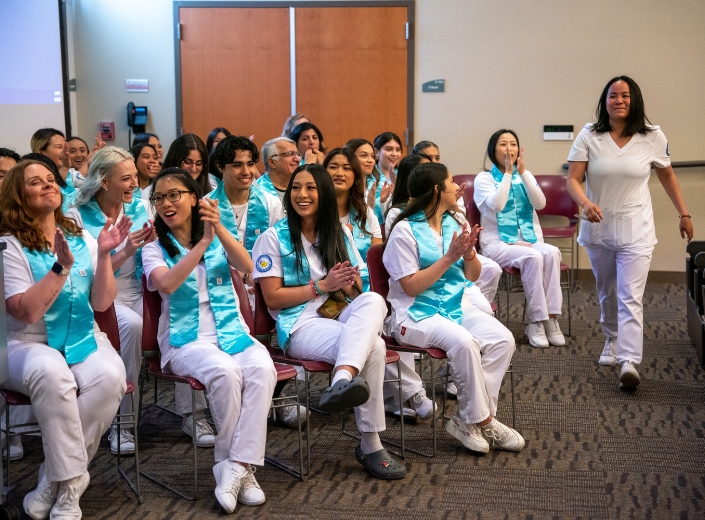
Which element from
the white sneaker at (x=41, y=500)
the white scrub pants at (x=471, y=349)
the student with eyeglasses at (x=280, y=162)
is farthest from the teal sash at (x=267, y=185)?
the white sneaker at (x=41, y=500)

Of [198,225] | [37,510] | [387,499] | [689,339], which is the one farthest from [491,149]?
[37,510]

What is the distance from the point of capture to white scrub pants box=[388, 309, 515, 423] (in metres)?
2.85

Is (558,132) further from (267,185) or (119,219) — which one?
(119,219)

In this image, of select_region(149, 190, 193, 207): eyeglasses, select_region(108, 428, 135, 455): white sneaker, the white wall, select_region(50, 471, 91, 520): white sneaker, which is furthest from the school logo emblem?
the white wall

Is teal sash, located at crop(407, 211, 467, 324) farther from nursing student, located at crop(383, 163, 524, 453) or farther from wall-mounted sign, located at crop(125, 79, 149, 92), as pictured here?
wall-mounted sign, located at crop(125, 79, 149, 92)

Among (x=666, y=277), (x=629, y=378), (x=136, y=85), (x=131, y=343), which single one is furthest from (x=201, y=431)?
(x=666, y=277)

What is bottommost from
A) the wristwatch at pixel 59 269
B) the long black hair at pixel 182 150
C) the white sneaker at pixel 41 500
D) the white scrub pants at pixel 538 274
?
the white sneaker at pixel 41 500

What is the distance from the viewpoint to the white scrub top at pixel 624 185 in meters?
3.79

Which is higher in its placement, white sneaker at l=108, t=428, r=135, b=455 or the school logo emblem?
the school logo emblem

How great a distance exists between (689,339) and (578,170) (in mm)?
1526

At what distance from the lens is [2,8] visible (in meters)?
5.77

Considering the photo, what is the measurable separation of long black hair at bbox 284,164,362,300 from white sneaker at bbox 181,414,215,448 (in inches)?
31.3

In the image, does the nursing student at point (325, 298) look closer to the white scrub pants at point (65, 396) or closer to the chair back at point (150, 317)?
the chair back at point (150, 317)

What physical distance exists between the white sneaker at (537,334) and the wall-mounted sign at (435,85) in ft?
9.01
